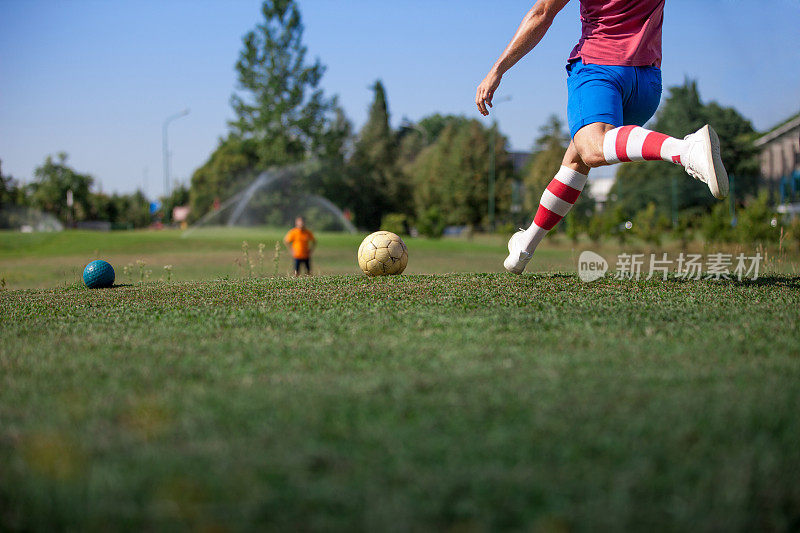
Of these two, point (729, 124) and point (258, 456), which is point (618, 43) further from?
point (729, 124)

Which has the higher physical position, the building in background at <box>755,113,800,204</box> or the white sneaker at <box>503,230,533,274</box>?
the building in background at <box>755,113,800,204</box>

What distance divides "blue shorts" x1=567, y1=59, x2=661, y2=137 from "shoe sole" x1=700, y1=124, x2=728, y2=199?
80 cm

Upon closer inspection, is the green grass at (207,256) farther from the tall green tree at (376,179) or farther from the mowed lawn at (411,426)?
the tall green tree at (376,179)

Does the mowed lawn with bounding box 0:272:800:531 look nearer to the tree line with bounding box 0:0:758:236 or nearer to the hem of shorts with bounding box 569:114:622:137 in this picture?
the hem of shorts with bounding box 569:114:622:137

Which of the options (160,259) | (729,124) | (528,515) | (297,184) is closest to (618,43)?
(528,515)

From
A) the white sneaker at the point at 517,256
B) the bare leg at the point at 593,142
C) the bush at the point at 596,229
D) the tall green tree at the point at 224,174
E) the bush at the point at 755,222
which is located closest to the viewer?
the bare leg at the point at 593,142

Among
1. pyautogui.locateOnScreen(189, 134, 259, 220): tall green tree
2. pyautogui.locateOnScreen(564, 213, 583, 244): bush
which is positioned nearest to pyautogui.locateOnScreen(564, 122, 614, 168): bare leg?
pyautogui.locateOnScreen(564, 213, 583, 244): bush

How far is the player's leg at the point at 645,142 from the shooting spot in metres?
3.85

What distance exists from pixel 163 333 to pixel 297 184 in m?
54.2

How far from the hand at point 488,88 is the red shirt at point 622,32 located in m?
0.68

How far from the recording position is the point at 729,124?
55.7 meters

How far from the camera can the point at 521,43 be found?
4.97 metres

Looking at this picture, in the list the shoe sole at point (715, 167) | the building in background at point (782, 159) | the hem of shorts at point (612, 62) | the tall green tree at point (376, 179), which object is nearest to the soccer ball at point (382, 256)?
the hem of shorts at point (612, 62)

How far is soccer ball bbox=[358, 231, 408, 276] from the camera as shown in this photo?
297 inches
